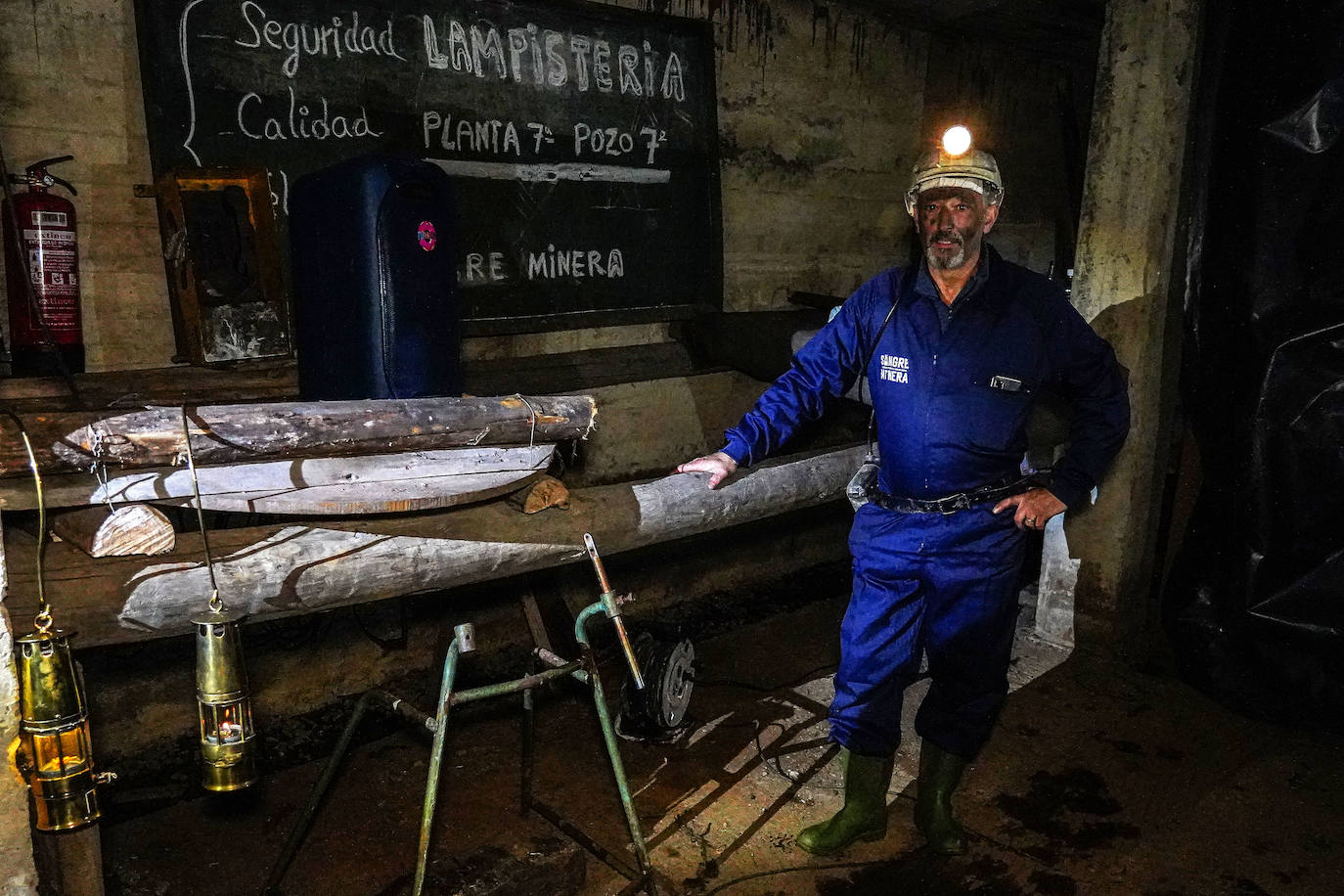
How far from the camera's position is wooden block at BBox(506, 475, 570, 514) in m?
2.77

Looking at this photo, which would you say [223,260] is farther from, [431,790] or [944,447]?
[944,447]

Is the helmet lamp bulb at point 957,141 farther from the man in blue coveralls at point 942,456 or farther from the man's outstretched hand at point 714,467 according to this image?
the man's outstretched hand at point 714,467

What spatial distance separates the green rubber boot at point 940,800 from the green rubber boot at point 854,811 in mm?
140

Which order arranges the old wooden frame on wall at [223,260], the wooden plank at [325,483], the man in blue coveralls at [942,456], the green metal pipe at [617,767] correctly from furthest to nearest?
the old wooden frame on wall at [223,260]
the man in blue coveralls at [942,456]
the green metal pipe at [617,767]
the wooden plank at [325,483]

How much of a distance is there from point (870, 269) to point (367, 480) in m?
4.29

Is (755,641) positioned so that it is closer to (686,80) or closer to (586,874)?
(586,874)

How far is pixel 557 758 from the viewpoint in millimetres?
3646

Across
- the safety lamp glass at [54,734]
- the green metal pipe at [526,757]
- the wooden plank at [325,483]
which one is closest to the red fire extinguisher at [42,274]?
the wooden plank at [325,483]

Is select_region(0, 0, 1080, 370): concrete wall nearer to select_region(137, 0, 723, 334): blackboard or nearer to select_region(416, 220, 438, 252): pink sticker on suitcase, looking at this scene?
select_region(137, 0, 723, 334): blackboard

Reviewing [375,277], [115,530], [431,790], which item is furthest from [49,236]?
[431,790]

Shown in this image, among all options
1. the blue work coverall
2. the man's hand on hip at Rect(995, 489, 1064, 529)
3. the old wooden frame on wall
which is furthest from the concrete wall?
the man's hand on hip at Rect(995, 489, 1064, 529)

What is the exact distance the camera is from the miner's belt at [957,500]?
2875mm

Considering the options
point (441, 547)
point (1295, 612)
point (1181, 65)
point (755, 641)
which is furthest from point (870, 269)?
point (441, 547)

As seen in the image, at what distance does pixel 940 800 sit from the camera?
10.2ft
